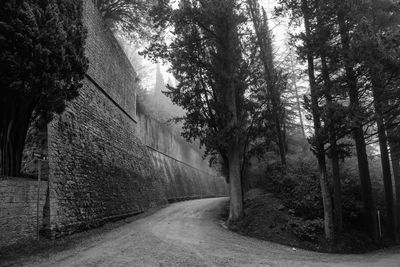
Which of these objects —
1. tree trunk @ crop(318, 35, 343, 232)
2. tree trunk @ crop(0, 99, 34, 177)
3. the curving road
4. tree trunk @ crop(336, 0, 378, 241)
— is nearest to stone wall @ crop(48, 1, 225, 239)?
tree trunk @ crop(0, 99, 34, 177)

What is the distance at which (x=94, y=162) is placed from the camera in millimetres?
11547

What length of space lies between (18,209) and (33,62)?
3.22 m

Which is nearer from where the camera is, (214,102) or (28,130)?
(28,130)

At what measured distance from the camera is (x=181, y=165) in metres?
31.5

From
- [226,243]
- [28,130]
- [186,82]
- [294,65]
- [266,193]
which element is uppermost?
[294,65]

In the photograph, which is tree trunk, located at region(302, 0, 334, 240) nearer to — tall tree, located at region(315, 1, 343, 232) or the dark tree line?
the dark tree line

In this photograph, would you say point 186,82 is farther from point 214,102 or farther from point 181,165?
point 181,165

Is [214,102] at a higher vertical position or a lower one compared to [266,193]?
higher

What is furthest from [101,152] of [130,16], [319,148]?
[130,16]

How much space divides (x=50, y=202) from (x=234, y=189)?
6810 millimetres

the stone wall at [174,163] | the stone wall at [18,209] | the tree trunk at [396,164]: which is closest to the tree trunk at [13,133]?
the stone wall at [18,209]

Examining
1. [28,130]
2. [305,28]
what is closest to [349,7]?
[305,28]

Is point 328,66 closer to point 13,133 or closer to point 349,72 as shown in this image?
point 349,72

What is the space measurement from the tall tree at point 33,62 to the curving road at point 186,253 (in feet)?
9.24
